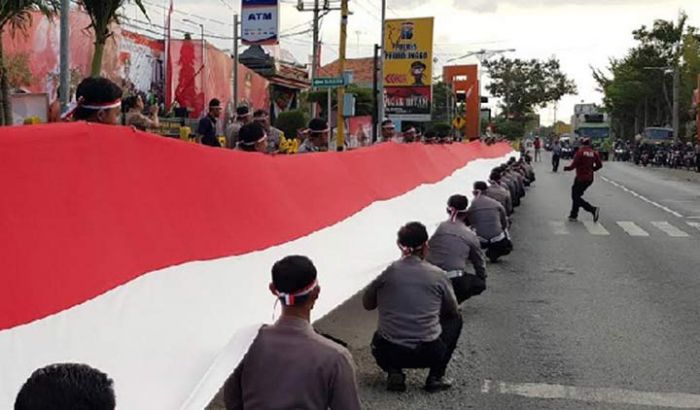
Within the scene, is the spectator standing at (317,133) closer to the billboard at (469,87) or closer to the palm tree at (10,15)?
the palm tree at (10,15)

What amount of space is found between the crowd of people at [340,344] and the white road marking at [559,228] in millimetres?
4615

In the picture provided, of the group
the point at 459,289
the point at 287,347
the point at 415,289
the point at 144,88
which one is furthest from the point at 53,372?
the point at 144,88

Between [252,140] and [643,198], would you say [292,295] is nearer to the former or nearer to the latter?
[252,140]

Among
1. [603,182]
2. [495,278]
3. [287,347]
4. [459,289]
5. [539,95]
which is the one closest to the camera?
[287,347]

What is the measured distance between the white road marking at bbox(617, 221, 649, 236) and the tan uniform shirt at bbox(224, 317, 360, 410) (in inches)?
576

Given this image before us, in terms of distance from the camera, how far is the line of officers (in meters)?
3.65

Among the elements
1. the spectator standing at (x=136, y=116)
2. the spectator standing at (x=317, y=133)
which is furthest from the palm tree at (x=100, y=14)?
the spectator standing at (x=136, y=116)

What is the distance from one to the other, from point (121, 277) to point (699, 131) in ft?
186

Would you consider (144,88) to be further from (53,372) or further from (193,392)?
(53,372)

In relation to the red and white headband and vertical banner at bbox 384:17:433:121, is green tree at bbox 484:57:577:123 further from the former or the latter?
the red and white headband

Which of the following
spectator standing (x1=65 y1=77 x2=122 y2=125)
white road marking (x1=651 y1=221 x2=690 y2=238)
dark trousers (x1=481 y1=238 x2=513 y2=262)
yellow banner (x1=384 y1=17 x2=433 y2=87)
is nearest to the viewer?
spectator standing (x1=65 y1=77 x2=122 y2=125)

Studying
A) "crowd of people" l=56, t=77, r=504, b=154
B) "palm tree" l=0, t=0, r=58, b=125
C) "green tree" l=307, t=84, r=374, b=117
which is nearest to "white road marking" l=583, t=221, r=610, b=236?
"crowd of people" l=56, t=77, r=504, b=154

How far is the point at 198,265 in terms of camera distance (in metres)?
4.86

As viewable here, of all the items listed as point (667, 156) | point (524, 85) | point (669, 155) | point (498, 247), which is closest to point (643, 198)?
point (498, 247)
